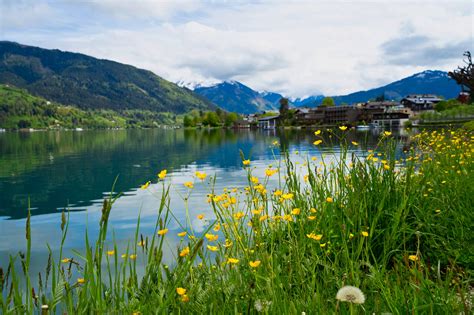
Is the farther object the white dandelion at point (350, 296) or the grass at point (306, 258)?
the grass at point (306, 258)

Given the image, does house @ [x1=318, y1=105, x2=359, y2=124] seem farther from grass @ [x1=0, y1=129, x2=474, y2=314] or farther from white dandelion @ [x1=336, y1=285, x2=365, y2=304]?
white dandelion @ [x1=336, y1=285, x2=365, y2=304]

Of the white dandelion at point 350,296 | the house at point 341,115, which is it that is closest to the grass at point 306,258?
the white dandelion at point 350,296

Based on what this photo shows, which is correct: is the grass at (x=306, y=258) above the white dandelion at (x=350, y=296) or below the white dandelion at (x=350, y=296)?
below

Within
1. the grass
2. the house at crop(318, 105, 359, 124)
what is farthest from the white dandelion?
the house at crop(318, 105, 359, 124)

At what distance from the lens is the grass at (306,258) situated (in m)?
3.18

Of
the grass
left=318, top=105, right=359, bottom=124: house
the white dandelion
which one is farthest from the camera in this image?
left=318, top=105, right=359, bottom=124: house

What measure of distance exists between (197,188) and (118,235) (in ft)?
40.2

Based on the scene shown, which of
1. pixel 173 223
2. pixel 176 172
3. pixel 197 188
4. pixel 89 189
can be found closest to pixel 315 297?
pixel 173 223

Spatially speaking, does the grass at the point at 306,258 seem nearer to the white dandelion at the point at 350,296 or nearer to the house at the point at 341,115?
the white dandelion at the point at 350,296

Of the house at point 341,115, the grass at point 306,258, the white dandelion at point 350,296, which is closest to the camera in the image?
the white dandelion at point 350,296

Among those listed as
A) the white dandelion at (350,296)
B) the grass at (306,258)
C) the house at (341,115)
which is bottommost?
the grass at (306,258)

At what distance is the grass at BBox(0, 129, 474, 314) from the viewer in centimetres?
318

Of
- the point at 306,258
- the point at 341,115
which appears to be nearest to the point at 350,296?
the point at 306,258

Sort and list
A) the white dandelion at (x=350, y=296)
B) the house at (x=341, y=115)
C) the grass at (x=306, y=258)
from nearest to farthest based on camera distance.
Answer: the white dandelion at (x=350, y=296) → the grass at (x=306, y=258) → the house at (x=341, y=115)
